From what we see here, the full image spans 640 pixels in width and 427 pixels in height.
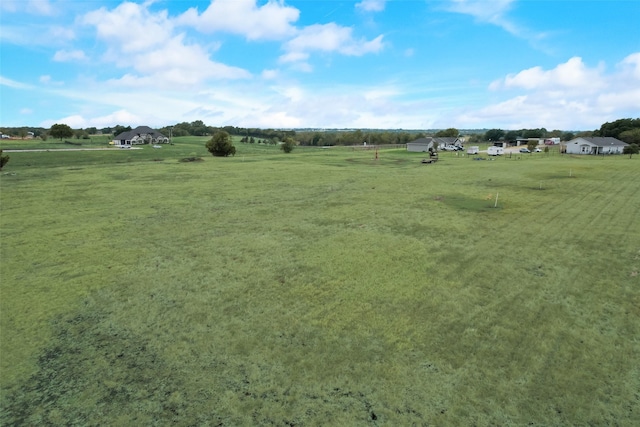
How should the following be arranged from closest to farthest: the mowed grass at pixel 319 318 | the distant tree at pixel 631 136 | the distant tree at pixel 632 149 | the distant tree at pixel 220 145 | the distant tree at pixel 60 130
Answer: the mowed grass at pixel 319 318 < the distant tree at pixel 220 145 < the distant tree at pixel 632 149 < the distant tree at pixel 631 136 < the distant tree at pixel 60 130

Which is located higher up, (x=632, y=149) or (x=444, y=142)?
(x=444, y=142)

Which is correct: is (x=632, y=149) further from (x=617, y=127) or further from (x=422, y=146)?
(x=617, y=127)

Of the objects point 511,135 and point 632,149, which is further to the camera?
point 511,135

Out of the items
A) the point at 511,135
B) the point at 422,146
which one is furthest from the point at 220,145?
the point at 511,135

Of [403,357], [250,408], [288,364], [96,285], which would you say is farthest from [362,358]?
[96,285]

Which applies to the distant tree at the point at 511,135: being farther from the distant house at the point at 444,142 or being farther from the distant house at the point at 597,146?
the distant house at the point at 597,146

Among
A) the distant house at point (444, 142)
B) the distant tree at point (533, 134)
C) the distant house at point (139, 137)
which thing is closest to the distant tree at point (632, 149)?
the distant house at point (444, 142)

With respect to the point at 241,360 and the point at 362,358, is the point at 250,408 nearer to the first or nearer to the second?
the point at 241,360
